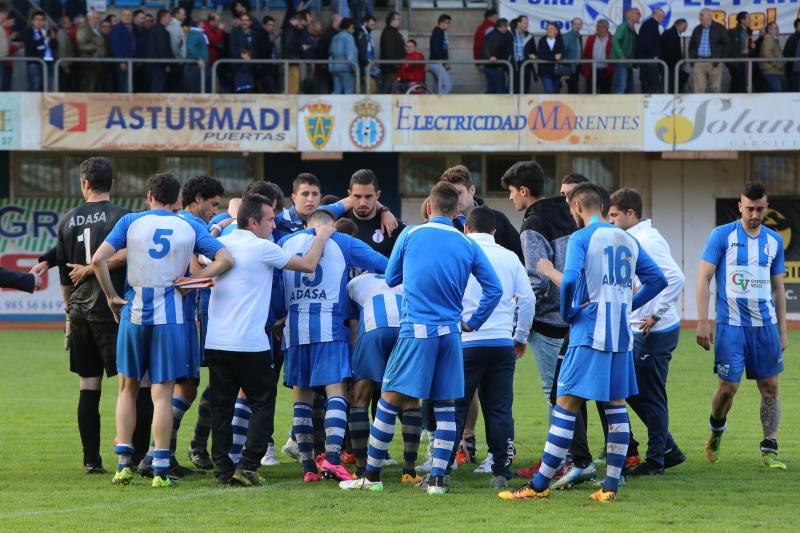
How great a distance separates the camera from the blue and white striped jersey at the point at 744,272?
9.02 meters

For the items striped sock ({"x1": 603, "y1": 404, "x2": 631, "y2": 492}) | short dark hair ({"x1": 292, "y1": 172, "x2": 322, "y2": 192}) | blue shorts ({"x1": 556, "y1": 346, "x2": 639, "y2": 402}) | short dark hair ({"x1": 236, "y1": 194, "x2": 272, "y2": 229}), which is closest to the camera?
blue shorts ({"x1": 556, "y1": 346, "x2": 639, "y2": 402})

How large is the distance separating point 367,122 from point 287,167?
2.94m

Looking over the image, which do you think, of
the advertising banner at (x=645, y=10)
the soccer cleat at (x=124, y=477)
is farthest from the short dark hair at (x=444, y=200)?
the advertising banner at (x=645, y=10)

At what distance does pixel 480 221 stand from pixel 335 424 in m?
1.69

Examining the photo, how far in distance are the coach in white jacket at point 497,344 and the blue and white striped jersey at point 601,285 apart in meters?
0.76

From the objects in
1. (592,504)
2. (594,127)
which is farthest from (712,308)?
(592,504)

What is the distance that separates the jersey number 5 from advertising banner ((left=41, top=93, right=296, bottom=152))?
50.0 ft

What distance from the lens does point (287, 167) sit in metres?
25.3

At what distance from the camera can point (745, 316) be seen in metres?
9.02

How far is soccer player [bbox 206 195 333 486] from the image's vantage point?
7824 millimetres

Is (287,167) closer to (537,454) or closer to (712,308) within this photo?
(712,308)

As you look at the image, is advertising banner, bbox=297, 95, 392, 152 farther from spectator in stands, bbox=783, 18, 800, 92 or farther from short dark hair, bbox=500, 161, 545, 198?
short dark hair, bbox=500, 161, 545, 198

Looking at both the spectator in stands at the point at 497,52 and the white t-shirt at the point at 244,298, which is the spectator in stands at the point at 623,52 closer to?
the spectator in stands at the point at 497,52

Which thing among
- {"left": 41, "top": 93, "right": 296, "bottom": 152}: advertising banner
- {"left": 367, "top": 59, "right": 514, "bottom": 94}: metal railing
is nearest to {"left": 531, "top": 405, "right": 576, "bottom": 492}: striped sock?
{"left": 367, "top": 59, "right": 514, "bottom": 94}: metal railing
